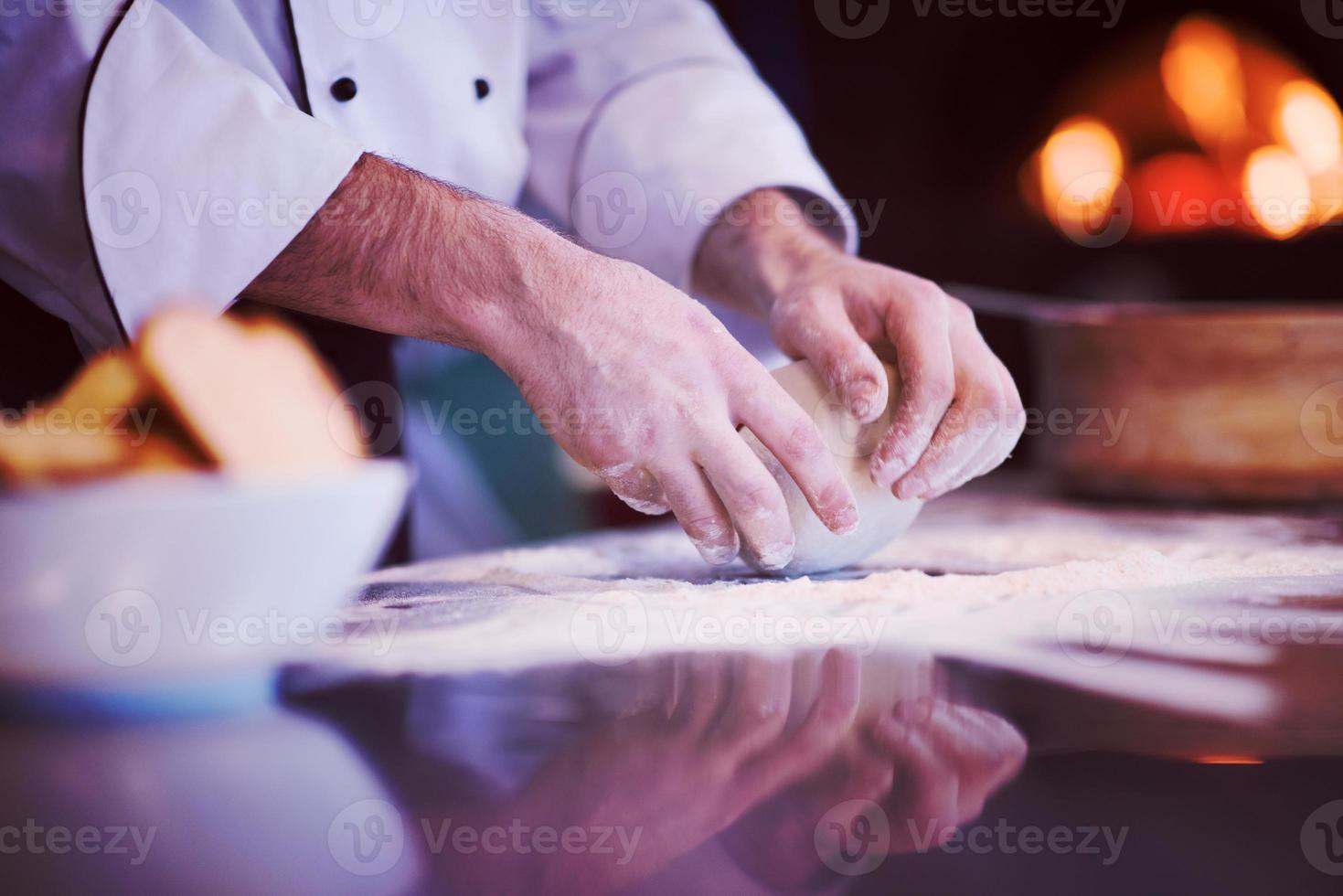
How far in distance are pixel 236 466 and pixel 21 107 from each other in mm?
537

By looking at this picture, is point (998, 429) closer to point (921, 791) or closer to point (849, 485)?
point (849, 485)

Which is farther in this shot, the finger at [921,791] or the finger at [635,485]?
the finger at [635,485]

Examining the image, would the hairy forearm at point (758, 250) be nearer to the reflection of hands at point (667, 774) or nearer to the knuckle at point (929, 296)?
the knuckle at point (929, 296)

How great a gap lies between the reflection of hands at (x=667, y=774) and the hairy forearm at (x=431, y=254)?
14.9 inches

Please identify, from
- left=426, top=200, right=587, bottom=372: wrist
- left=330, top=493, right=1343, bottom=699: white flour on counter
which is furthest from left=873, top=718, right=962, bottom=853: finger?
left=426, top=200, right=587, bottom=372: wrist

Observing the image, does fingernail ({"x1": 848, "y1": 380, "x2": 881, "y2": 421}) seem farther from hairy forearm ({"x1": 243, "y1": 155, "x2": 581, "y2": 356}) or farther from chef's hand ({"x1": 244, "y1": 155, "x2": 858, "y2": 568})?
hairy forearm ({"x1": 243, "y1": 155, "x2": 581, "y2": 356})

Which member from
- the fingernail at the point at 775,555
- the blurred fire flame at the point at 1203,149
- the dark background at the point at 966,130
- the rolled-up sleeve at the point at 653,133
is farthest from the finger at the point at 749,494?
the blurred fire flame at the point at 1203,149

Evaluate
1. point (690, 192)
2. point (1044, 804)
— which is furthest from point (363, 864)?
point (690, 192)

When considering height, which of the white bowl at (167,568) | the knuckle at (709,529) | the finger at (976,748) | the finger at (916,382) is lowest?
the knuckle at (709,529)

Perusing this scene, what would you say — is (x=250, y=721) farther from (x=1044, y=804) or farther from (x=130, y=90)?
(x=130, y=90)

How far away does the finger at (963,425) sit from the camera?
3.19ft

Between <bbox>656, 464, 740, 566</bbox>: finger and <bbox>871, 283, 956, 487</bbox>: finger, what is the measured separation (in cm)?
15

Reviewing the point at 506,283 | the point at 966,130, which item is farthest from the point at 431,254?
the point at 966,130

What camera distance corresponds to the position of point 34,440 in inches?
18.7
